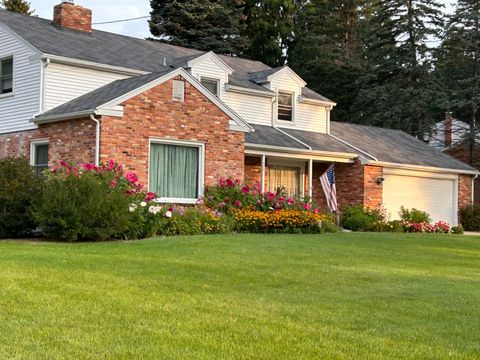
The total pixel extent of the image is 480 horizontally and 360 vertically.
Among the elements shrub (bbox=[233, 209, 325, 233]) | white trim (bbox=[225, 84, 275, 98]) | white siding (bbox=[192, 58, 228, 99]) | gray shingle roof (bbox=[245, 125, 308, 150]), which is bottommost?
shrub (bbox=[233, 209, 325, 233])

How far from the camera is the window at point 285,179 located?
25000 millimetres

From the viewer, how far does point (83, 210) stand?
1413cm

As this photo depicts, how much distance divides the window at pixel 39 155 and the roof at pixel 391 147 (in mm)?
12201

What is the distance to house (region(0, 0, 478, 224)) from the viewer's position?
18.1m

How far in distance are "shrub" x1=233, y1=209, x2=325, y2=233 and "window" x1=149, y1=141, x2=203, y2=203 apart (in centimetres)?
164

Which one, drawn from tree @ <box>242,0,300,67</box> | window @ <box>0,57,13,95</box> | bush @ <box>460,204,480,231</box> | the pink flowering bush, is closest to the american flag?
the pink flowering bush

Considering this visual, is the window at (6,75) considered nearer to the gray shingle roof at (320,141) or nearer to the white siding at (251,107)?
the white siding at (251,107)

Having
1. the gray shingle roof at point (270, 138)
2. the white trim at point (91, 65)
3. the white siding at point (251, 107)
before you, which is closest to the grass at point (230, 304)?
the white trim at point (91, 65)

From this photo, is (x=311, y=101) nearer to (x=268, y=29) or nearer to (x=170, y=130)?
(x=170, y=130)

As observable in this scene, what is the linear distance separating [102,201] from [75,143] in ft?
13.9

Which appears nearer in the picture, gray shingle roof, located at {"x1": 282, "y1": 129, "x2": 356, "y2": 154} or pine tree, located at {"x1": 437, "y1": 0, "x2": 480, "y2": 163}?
gray shingle roof, located at {"x1": 282, "y1": 129, "x2": 356, "y2": 154}

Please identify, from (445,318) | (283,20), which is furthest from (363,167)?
(283,20)

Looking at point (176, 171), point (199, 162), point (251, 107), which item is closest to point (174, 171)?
point (176, 171)

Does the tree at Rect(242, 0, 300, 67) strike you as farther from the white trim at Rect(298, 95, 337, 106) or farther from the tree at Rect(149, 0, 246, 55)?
the white trim at Rect(298, 95, 337, 106)
